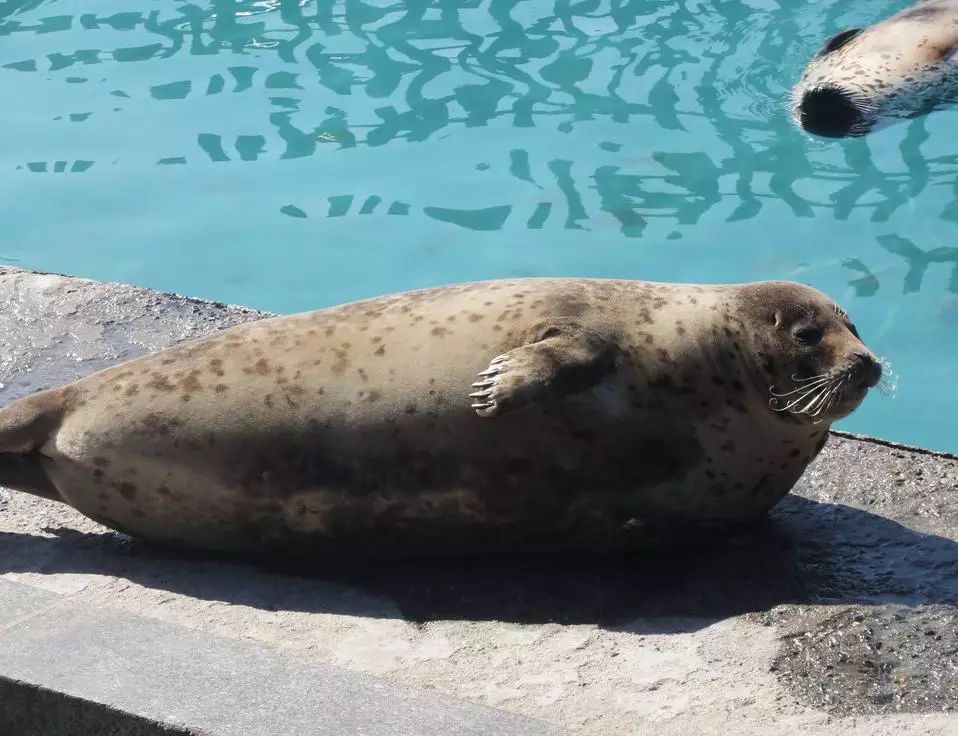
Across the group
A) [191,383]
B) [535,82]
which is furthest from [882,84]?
[191,383]

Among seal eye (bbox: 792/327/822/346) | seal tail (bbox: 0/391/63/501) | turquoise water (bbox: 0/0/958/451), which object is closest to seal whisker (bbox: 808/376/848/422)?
seal eye (bbox: 792/327/822/346)

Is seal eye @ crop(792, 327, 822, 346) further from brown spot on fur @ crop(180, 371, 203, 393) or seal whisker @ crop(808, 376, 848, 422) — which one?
brown spot on fur @ crop(180, 371, 203, 393)

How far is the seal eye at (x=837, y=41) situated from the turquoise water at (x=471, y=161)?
0.28 meters

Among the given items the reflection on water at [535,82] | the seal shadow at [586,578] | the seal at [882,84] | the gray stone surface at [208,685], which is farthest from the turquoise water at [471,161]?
the gray stone surface at [208,685]

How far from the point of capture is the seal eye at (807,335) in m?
3.88

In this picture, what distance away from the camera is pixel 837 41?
9.12 m

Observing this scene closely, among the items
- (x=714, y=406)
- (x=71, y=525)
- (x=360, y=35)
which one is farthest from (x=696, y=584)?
(x=360, y=35)

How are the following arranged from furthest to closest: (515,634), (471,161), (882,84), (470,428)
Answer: (471,161), (882,84), (470,428), (515,634)

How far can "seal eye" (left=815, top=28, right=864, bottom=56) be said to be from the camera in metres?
9.09

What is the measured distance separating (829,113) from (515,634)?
5.90 m

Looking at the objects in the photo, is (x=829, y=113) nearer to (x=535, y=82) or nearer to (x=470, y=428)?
(x=535, y=82)

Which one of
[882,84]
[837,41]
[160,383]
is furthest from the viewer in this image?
[837,41]

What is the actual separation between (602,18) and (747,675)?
765 centimetres

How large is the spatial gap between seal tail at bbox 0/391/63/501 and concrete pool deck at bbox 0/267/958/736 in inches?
6.1
